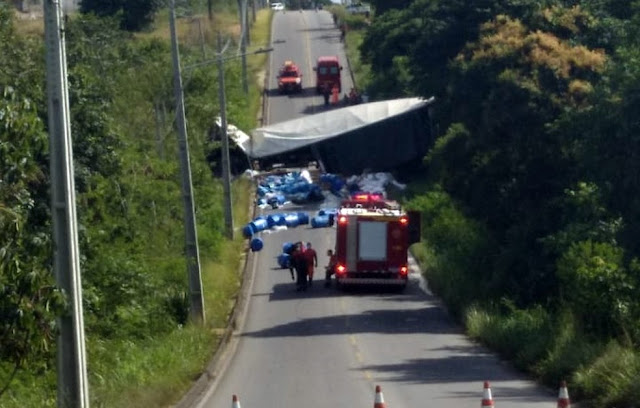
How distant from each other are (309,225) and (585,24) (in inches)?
725

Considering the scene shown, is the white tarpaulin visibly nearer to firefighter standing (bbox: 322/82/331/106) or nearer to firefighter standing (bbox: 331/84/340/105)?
firefighter standing (bbox: 322/82/331/106)

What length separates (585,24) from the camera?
40156 millimetres

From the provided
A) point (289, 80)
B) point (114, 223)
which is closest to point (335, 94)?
point (289, 80)

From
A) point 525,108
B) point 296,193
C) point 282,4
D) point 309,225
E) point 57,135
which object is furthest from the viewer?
point 282,4

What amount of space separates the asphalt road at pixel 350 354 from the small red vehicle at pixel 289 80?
37888 millimetres

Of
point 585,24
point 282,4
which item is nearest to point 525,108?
point 585,24

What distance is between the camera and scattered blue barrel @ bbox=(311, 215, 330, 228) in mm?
54688

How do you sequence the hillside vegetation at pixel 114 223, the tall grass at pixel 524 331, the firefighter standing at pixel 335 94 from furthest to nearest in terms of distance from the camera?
1. the firefighter standing at pixel 335 94
2. the tall grass at pixel 524 331
3. the hillside vegetation at pixel 114 223

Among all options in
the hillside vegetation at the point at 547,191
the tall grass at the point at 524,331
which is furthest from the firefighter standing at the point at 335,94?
the hillside vegetation at the point at 547,191

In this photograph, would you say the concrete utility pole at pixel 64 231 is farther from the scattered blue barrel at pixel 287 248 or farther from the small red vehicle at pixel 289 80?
the small red vehicle at pixel 289 80

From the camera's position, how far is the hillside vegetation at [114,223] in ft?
44.4

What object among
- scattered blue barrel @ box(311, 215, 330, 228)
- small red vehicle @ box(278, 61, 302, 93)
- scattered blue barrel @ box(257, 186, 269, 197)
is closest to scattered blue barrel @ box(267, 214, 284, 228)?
scattered blue barrel @ box(311, 215, 330, 228)

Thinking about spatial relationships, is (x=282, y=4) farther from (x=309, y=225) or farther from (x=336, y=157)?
(x=309, y=225)

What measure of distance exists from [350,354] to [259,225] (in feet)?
77.2
